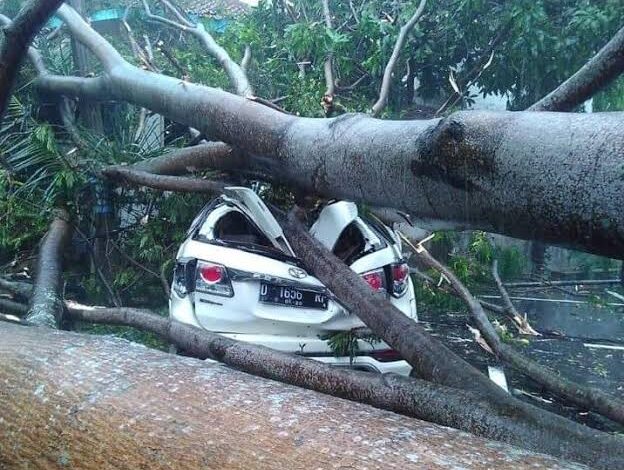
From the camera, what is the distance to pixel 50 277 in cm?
449

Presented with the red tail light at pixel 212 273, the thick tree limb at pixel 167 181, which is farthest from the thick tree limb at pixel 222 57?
the red tail light at pixel 212 273

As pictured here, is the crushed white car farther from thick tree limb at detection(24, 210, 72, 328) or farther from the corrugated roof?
the corrugated roof

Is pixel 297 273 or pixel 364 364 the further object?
pixel 297 273

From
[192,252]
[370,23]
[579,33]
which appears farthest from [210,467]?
[579,33]

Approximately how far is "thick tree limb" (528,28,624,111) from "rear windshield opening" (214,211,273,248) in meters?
1.88

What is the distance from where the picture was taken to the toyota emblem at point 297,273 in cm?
343

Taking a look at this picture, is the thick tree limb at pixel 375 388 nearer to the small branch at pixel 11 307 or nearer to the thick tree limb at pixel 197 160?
the thick tree limb at pixel 197 160

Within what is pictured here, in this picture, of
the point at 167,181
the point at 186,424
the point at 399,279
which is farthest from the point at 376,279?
the point at 186,424

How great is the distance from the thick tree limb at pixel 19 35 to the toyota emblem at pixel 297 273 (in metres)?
1.78

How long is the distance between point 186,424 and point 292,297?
1.92 meters

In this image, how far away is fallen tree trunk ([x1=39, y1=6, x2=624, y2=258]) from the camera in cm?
136

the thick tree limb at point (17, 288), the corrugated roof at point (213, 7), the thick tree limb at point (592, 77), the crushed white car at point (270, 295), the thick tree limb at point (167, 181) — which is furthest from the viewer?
the corrugated roof at point (213, 7)

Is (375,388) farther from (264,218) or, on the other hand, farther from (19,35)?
(19,35)

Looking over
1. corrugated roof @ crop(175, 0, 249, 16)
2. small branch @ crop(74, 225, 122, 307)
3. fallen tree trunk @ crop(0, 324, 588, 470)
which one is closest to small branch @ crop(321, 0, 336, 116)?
small branch @ crop(74, 225, 122, 307)
